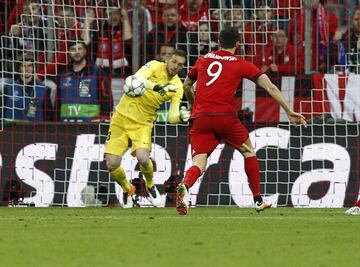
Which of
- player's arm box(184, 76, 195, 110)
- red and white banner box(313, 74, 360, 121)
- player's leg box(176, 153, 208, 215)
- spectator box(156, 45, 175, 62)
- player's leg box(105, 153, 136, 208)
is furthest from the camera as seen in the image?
red and white banner box(313, 74, 360, 121)

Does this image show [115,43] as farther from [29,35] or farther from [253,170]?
[253,170]

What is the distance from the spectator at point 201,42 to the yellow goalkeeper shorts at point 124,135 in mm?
3066

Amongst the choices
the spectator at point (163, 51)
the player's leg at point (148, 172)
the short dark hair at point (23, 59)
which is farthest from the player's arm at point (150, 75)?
the short dark hair at point (23, 59)

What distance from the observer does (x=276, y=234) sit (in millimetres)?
11062

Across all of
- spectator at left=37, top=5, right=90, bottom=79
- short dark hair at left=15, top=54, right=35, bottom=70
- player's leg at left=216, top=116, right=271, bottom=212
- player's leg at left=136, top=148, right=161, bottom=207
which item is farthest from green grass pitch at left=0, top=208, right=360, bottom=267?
spectator at left=37, top=5, right=90, bottom=79

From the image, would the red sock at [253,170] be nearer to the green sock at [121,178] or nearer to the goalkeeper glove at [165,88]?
the goalkeeper glove at [165,88]

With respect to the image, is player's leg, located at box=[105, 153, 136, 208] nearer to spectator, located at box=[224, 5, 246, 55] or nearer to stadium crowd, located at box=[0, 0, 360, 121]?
stadium crowd, located at box=[0, 0, 360, 121]

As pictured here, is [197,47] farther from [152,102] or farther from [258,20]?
[152,102]

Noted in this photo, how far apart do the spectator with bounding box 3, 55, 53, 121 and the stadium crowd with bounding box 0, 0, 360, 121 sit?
0.02m

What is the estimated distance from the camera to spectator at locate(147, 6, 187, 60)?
19.7 meters

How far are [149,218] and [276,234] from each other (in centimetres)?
288

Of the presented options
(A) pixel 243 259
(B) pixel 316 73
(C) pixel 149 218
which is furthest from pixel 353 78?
Result: (A) pixel 243 259

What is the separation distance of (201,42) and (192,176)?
6.16m

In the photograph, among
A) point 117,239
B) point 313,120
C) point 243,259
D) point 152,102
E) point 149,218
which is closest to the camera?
point 243,259
